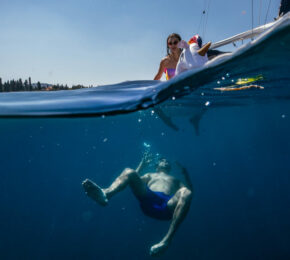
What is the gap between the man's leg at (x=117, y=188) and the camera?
5.65 metres

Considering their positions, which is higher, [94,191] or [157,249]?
[94,191]

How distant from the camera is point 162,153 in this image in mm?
47062

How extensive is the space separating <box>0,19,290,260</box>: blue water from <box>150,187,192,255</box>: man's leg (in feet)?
10.6

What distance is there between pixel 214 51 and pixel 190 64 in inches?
162

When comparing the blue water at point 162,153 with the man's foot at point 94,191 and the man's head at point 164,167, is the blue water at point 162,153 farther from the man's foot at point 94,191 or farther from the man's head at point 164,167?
the man's head at point 164,167

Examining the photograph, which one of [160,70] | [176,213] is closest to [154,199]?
[176,213]

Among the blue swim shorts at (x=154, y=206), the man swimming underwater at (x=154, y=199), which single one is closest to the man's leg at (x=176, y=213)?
the man swimming underwater at (x=154, y=199)

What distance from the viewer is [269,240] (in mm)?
15828

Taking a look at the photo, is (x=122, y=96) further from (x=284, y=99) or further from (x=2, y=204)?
(x=2, y=204)

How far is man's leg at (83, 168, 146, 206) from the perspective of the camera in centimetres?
565

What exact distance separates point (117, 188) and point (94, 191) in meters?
0.95

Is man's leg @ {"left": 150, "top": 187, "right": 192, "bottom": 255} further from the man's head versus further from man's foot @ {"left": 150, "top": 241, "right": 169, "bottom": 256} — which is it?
the man's head

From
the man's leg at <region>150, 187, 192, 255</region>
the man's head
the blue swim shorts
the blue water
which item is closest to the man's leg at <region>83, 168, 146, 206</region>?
the blue swim shorts

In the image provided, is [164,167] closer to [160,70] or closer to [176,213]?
[176,213]
